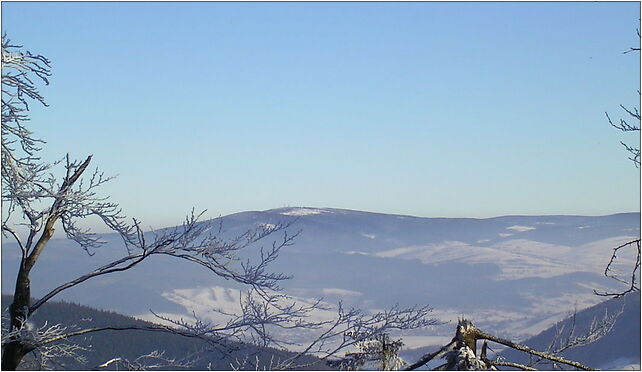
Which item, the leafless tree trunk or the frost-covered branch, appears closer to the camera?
the leafless tree trunk

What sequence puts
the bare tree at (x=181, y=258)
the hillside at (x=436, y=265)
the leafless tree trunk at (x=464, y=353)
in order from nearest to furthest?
the leafless tree trunk at (x=464, y=353)
the bare tree at (x=181, y=258)
the hillside at (x=436, y=265)

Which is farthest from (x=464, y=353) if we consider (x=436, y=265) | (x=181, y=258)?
(x=436, y=265)

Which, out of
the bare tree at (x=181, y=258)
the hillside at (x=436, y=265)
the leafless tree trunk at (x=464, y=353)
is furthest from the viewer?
the hillside at (x=436, y=265)

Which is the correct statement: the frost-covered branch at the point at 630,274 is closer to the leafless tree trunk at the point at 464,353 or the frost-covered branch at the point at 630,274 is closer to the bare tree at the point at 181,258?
the bare tree at the point at 181,258

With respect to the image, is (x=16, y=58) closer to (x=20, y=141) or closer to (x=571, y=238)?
(x=20, y=141)

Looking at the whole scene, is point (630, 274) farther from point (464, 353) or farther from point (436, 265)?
point (436, 265)

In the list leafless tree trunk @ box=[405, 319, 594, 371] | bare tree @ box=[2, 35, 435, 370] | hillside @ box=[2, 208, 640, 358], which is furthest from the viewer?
hillside @ box=[2, 208, 640, 358]

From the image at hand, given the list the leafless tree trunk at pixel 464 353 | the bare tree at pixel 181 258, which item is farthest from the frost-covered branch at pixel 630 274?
the leafless tree trunk at pixel 464 353

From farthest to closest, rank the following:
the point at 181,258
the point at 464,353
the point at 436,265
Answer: the point at 436,265 → the point at 181,258 → the point at 464,353

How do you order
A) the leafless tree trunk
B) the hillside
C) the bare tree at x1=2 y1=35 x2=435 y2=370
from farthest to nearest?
the hillside, the bare tree at x1=2 y1=35 x2=435 y2=370, the leafless tree trunk

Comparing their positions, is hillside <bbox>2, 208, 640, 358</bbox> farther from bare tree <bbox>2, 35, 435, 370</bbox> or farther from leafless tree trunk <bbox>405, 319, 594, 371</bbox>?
leafless tree trunk <bbox>405, 319, 594, 371</bbox>

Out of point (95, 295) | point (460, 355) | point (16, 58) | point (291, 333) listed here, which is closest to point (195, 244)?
point (291, 333)

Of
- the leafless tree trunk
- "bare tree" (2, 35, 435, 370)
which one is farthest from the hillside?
the leafless tree trunk
